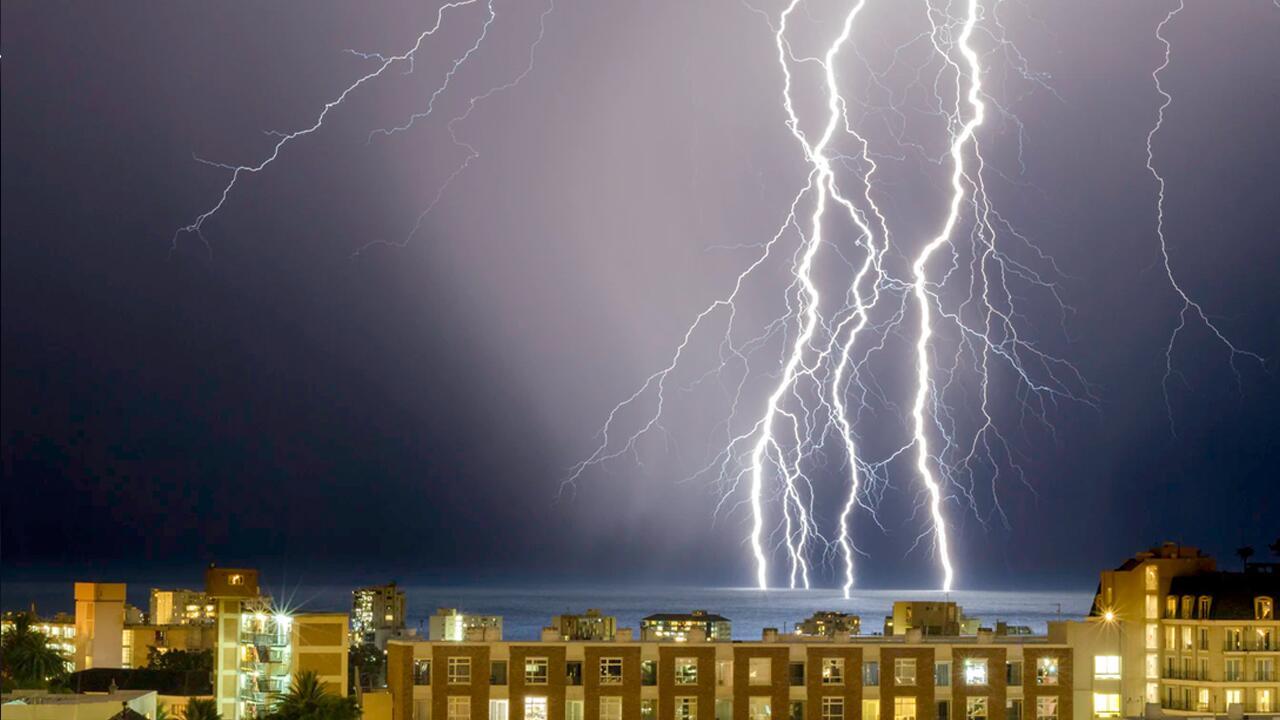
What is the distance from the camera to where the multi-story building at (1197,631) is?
160ft

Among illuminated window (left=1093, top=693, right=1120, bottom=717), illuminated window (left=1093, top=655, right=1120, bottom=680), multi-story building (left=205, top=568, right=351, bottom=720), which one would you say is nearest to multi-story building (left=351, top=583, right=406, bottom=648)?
multi-story building (left=205, top=568, right=351, bottom=720)

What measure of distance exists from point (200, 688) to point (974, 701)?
33726mm

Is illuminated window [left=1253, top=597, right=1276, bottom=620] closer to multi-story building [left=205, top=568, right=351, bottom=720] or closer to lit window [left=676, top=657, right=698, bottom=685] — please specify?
lit window [left=676, top=657, right=698, bottom=685]

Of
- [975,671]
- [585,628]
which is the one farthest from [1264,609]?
[585,628]

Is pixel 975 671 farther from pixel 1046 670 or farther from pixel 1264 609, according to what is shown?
pixel 1264 609

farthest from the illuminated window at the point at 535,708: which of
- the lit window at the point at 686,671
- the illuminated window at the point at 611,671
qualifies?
the lit window at the point at 686,671

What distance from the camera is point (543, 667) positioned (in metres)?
37.3

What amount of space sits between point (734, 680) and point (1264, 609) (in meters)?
20.2

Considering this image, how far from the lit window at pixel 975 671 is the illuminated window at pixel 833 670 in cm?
266

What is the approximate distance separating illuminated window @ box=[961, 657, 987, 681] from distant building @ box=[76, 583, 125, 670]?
59775mm

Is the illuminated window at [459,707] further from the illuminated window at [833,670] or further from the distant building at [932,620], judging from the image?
the distant building at [932,620]

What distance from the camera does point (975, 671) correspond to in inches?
1519

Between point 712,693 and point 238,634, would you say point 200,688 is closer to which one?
point 238,634

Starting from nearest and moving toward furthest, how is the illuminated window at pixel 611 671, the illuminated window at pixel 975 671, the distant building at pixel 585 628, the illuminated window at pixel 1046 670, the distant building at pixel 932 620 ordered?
the illuminated window at pixel 611 671, the illuminated window at pixel 975 671, the illuminated window at pixel 1046 670, the distant building at pixel 585 628, the distant building at pixel 932 620
